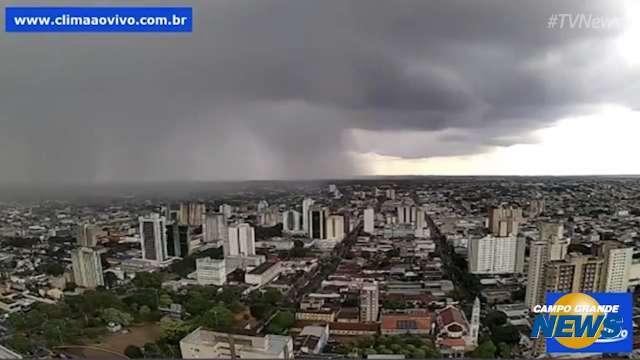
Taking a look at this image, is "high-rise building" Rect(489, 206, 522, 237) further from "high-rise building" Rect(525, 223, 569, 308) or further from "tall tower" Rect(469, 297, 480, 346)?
"tall tower" Rect(469, 297, 480, 346)

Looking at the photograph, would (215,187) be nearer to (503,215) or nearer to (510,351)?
(503,215)

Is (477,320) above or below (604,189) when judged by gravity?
below

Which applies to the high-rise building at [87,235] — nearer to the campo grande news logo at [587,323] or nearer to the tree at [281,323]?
the tree at [281,323]

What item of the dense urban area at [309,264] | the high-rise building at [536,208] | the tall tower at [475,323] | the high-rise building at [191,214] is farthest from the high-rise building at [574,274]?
the high-rise building at [191,214]

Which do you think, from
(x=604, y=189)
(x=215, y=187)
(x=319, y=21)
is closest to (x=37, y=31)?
(x=215, y=187)

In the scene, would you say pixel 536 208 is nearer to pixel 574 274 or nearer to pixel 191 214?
pixel 574 274

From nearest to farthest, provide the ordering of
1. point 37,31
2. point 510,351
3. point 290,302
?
→ point 37,31 → point 510,351 → point 290,302

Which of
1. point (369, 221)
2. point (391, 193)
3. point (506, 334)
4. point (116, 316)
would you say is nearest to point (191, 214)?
point (116, 316)

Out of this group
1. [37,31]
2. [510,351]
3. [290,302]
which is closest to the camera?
[37,31]
